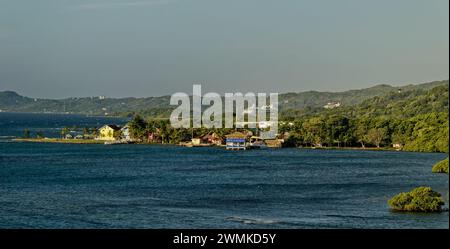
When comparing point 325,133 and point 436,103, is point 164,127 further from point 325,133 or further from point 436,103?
point 436,103

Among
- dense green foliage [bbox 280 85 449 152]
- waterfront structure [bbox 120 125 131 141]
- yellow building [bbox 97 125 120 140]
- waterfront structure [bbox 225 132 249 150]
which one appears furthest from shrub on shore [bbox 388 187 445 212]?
yellow building [bbox 97 125 120 140]

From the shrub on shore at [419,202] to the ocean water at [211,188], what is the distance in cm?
44

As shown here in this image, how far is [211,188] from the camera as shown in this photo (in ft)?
92.8

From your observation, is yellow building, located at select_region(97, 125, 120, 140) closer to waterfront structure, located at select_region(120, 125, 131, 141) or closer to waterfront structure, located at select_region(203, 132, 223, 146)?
waterfront structure, located at select_region(120, 125, 131, 141)

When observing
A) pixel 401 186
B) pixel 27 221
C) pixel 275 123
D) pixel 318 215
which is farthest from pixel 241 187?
pixel 275 123

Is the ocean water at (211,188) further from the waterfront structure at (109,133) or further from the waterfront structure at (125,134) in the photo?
the waterfront structure at (109,133)

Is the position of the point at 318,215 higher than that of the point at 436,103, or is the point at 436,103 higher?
the point at 436,103

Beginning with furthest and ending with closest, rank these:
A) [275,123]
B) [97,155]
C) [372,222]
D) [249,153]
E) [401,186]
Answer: [275,123] → [249,153] → [97,155] → [401,186] → [372,222]

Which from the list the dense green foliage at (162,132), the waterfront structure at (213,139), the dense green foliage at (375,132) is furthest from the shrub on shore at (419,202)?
the dense green foliage at (162,132)

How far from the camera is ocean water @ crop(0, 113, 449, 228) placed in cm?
1983

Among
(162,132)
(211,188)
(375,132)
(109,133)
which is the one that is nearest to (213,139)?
(162,132)

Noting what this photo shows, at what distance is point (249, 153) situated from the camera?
51.2 metres

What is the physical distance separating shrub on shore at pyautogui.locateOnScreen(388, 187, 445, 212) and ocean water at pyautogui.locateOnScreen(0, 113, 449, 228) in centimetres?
44

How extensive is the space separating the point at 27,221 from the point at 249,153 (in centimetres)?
3204
